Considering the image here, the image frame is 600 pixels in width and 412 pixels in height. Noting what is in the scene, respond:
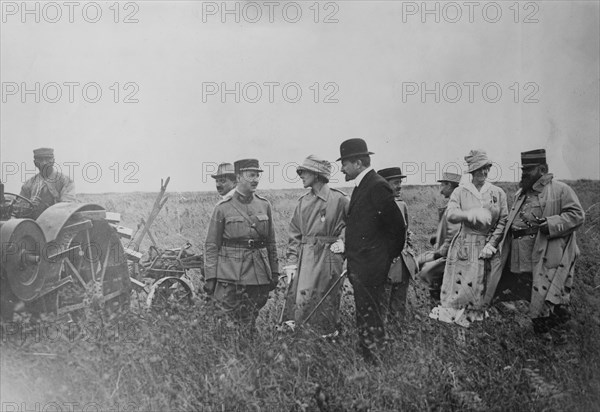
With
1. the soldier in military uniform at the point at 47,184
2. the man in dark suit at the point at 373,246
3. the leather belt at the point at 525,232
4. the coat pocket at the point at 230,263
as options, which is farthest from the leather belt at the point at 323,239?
the soldier in military uniform at the point at 47,184

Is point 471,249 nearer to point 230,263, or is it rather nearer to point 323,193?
point 323,193

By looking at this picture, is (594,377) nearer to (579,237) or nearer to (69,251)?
(579,237)

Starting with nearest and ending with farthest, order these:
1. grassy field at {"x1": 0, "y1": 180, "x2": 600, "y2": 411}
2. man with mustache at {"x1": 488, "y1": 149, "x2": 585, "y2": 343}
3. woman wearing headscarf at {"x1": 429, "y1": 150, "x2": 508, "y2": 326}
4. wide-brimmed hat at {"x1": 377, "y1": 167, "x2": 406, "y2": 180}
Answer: grassy field at {"x1": 0, "y1": 180, "x2": 600, "y2": 411}, man with mustache at {"x1": 488, "y1": 149, "x2": 585, "y2": 343}, woman wearing headscarf at {"x1": 429, "y1": 150, "x2": 508, "y2": 326}, wide-brimmed hat at {"x1": 377, "y1": 167, "x2": 406, "y2": 180}

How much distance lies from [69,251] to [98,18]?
2456mm

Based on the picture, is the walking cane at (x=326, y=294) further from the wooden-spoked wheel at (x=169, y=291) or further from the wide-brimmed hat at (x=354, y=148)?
the wooden-spoked wheel at (x=169, y=291)

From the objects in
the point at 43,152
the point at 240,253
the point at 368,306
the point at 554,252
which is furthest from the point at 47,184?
the point at 554,252

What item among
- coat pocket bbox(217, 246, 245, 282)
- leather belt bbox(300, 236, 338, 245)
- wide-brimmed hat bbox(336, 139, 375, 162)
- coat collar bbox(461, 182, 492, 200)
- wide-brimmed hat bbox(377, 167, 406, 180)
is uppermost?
wide-brimmed hat bbox(336, 139, 375, 162)

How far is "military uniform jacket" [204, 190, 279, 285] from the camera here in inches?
233

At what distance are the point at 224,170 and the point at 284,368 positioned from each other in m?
3.46

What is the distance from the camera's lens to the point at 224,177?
7.63 metres

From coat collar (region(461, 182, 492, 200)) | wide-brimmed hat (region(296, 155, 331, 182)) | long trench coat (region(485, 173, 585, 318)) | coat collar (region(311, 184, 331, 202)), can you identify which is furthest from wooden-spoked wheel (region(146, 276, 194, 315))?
long trench coat (region(485, 173, 585, 318))

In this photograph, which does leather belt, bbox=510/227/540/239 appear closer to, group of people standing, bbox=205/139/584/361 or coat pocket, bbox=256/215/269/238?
group of people standing, bbox=205/139/584/361

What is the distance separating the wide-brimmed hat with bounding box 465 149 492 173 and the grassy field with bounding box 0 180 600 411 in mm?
1576

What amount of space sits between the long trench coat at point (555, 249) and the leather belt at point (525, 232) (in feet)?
0.33
